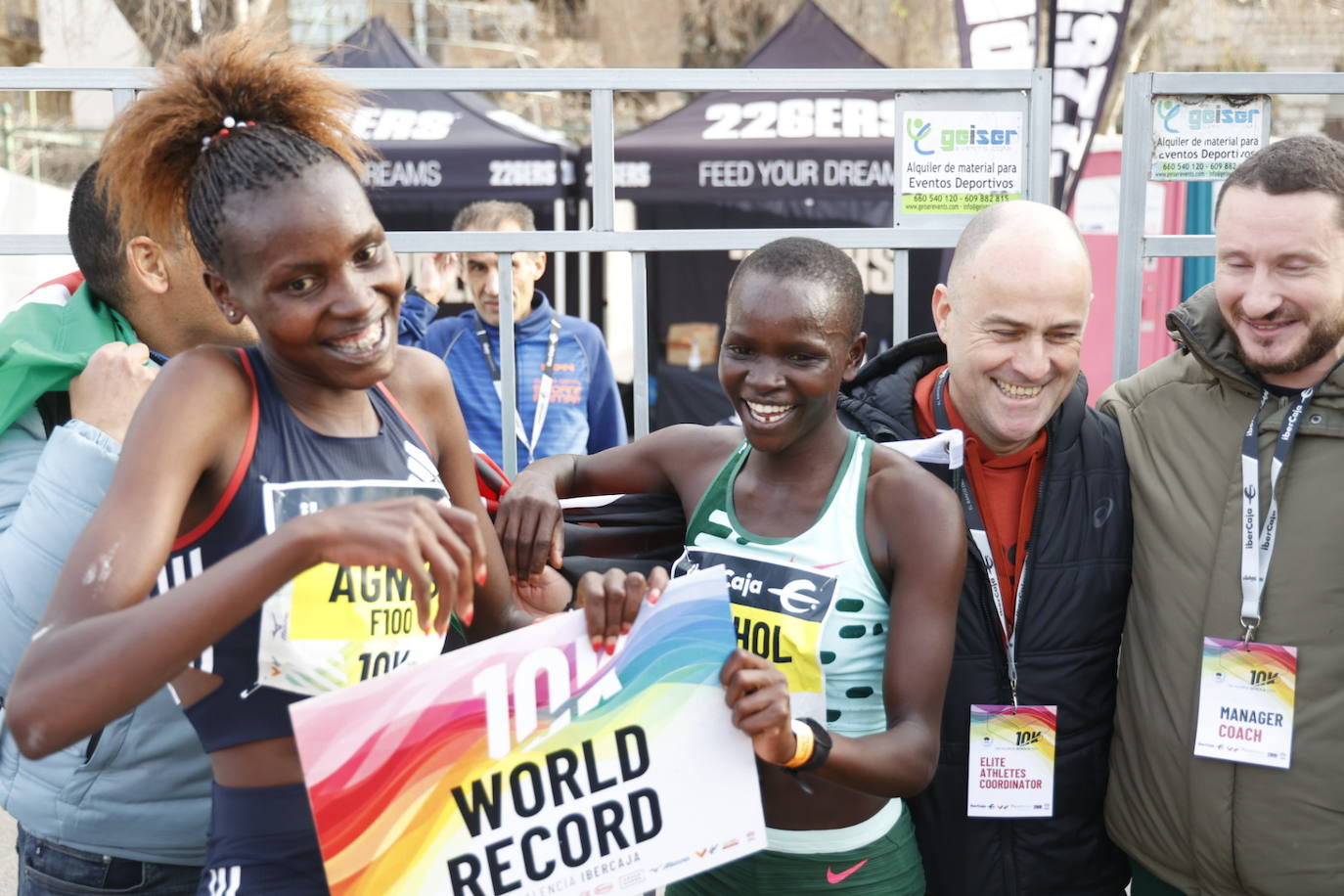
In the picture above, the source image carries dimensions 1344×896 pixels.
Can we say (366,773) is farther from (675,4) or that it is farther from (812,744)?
(675,4)

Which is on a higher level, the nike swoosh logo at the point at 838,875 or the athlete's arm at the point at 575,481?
the athlete's arm at the point at 575,481

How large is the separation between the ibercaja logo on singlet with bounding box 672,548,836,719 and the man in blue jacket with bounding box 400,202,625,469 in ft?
8.70

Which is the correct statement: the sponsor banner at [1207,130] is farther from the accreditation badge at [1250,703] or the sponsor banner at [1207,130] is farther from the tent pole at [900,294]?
the accreditation badge at [1250,703]

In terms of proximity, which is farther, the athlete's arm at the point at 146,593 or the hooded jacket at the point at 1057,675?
the hooded jacket at the point at 1057,675

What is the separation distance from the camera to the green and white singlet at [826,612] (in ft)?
7.29

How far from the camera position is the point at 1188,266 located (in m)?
A: 9.27

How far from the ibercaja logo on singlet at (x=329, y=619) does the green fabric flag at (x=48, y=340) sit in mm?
645

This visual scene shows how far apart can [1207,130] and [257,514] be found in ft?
8.40

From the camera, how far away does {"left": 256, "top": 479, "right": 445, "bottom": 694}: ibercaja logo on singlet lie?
1799 mm

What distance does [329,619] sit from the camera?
1826 mm

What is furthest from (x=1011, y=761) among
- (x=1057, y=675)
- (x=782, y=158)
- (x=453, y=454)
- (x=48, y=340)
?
(x=782, y=158)

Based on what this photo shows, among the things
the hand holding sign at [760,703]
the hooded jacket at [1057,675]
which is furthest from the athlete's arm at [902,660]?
the hooded jacket at [1057,675]

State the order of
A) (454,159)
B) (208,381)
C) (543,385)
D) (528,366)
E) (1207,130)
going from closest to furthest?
(208,381)
(1207,130)
(543,385)
(528,366)
(454,159)

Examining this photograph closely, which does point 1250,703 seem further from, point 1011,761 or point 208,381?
point 208,381
